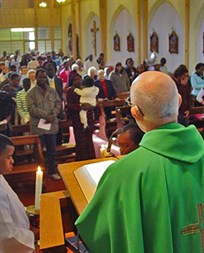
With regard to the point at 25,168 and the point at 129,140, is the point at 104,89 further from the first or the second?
the point at 129,140

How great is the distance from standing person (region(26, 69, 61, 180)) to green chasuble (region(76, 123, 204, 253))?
430 centimetres

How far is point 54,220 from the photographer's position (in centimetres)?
235

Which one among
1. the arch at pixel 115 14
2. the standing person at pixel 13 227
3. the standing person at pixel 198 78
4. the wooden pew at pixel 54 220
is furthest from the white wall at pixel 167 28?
the wooden pew at pixel 54 220

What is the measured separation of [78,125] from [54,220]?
4374 mm

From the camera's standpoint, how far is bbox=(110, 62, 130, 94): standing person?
10.2 meters

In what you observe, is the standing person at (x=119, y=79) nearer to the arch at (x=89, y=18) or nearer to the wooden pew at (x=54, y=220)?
the wooden pew at (x=54, y=220)

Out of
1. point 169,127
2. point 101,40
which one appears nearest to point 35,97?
point 169,127

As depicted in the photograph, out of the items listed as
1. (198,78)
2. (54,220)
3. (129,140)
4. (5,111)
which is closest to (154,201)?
(54,220)

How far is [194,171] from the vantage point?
177 centimetres

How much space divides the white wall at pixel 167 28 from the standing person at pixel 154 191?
12650 millimetres

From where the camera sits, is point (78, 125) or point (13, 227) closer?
point (13, 227)

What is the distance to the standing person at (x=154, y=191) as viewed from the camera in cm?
169

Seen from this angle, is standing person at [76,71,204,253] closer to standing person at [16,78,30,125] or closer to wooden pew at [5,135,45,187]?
wooden pew at [5,135,45,187]

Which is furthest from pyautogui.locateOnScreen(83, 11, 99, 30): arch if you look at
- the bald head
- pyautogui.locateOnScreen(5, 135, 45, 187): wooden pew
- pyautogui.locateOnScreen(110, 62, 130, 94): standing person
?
the bald head
